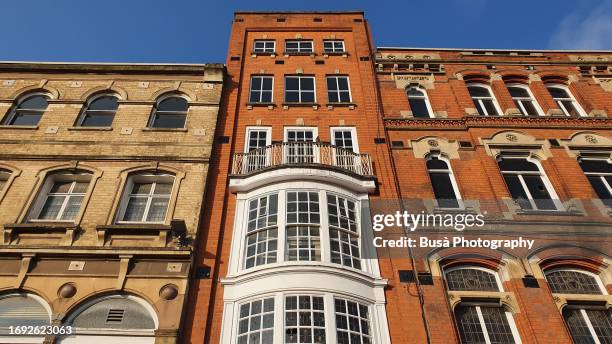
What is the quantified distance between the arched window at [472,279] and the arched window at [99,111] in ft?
41.9

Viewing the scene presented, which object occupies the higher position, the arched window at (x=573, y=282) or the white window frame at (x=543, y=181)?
the white window frame at (x=543, y=181)

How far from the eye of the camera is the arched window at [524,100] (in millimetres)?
18016

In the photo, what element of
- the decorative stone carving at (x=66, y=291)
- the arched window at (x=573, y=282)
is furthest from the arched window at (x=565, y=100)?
the decorative stone carving at (x=66, y=291)

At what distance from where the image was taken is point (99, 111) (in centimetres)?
1678

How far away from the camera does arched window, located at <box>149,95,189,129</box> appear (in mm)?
16531

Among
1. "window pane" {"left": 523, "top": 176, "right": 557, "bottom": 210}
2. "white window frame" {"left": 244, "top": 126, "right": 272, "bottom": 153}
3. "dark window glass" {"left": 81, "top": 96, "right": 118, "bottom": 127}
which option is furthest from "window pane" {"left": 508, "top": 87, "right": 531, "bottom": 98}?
"dark window glass" {"left": 81, "top": 96, "right": 118, "bottom": 127}

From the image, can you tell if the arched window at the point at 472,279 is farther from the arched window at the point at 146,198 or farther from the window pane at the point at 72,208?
the window pane at the point at 72,208

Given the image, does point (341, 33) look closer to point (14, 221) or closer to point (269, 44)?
point (269, 44)

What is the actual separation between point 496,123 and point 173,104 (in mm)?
12399

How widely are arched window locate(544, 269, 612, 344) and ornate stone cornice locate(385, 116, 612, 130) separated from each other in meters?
6.14

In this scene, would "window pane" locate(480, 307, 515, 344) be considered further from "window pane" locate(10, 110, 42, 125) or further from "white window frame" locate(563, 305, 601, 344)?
"window pane" locate(10, 110, 42, 125)

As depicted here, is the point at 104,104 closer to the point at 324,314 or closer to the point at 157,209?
the point at 157,209

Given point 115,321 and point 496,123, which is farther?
point 496,123

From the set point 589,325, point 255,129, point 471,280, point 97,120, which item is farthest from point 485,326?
point 97,120
